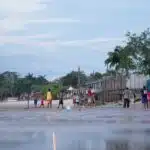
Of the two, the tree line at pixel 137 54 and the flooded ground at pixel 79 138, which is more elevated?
the tree line at pixel 137 54

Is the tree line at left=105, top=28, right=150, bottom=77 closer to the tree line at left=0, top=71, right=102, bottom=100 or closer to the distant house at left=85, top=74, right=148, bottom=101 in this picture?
the distant house at left=85, top=74, right=148, bottom=101

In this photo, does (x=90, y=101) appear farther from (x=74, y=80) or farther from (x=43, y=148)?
(x=74, y=80)

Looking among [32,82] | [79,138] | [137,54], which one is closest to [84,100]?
[137,54]

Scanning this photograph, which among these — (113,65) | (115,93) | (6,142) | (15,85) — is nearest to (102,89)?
(115,93)

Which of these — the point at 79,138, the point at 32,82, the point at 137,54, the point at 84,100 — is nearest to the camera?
the point at 79,138

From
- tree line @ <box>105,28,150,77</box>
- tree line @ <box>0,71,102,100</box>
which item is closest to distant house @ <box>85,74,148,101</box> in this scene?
tree line @ <box>105,28,150,77</box>

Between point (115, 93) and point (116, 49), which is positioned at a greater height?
point (116, 49)

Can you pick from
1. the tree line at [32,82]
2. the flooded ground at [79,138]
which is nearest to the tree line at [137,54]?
the tree line at [32,82]

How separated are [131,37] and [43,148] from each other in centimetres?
5307

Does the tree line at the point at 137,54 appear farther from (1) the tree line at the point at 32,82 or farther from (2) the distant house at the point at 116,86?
(1) the tree line at the point at 32,82

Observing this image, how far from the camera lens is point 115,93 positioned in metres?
68.2

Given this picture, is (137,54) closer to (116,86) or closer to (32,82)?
(116,86)

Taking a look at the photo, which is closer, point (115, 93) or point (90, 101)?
point (90, 101)

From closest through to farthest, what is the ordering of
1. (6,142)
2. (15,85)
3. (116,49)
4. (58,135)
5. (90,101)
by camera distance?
(6,142) < (58,135) < (90,101) < (116,49) < (15,85)
